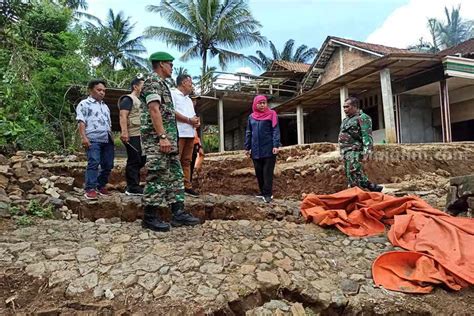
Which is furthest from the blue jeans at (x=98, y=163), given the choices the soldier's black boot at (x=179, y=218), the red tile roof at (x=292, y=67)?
the red tile roof at (x=292, y=67)

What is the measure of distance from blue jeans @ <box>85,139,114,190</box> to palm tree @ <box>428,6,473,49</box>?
109 feet

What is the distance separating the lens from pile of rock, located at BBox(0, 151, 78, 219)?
3859mm

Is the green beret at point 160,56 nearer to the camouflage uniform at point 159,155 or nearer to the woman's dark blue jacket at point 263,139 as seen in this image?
the camouflage uniform at point 159,155

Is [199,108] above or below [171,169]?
above

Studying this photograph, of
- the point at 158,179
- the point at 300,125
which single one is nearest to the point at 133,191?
the point at 158,179

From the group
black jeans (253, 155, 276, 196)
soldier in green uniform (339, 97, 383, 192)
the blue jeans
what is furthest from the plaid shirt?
soldier in green uniform (339, 97, 383, 192)

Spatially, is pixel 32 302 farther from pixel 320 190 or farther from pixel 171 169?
pixel 320 190

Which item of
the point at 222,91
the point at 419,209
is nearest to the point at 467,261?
the point at 419,209

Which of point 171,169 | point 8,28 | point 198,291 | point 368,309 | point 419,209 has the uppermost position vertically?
point 8,28

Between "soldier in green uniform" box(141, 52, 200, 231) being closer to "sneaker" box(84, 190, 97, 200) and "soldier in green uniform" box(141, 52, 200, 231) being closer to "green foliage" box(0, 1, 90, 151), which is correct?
"sneaker" box(84, 190, 97, 200)

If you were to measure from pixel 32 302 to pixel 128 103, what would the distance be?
2842mm

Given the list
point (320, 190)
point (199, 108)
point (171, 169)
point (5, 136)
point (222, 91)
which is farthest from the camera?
point (199, 108)

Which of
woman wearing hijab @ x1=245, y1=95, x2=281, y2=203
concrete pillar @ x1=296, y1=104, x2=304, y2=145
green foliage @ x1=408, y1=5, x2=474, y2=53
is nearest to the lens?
woman wearing hijab @ x1=245, y1=95, x2=281, y2=203

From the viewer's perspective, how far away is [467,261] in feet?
9.30
